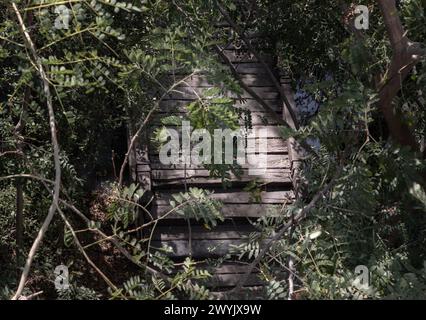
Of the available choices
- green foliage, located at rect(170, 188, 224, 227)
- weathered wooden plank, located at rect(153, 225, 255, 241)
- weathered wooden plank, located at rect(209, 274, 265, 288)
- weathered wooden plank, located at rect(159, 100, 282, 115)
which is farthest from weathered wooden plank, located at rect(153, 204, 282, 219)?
green foliage, located at rect(170, 188, 224, 227)

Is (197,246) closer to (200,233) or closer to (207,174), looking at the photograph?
(200,233)

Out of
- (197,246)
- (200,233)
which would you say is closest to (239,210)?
(200,233)

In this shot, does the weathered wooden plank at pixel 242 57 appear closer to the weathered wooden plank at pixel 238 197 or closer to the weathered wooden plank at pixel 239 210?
the weathered wooden plank at pixel 238 197

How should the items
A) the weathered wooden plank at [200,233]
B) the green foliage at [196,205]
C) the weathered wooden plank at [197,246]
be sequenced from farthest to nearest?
the weathered wooden plank at [200,233] < the weathered wooden plank at [197,246] < the green foliage at [196,205]

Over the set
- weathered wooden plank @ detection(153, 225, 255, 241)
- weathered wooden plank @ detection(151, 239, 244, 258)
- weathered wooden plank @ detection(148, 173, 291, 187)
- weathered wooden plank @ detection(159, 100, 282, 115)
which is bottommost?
weathered wooden plank @ detection(151, 239, 244, 258)

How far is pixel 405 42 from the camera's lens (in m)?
4.91

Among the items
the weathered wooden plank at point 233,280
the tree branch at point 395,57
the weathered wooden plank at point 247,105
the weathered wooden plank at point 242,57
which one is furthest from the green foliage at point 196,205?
the weathered wooden plank at point 242,57

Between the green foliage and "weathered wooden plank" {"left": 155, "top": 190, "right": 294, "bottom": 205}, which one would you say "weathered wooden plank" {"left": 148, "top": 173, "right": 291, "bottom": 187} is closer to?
"weathered wooden plank" {"left": 155, "top": 190, "right": 294, "bottom": 205}

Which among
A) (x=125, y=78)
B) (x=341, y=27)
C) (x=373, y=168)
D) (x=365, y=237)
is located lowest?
(x=365, y=237)

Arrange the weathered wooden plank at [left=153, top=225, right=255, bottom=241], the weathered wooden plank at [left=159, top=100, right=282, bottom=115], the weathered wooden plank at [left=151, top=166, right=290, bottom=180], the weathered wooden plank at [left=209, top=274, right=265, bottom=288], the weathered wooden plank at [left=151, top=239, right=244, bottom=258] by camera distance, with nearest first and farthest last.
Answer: the weathered wooden plank at [left=209, top=274, right=265, bottom=288] → the weathered wooden plank at [left=151, top=239, right=244, bottom=258] → the weathered wooden plank at [left=153, top=225, right=255, bottom=241] → the weathered wooden plank at [left=151, top=166, right=290, bottom=180] → the weathered wooden plank at [left=159, top=100, right=282, bottom=115]
